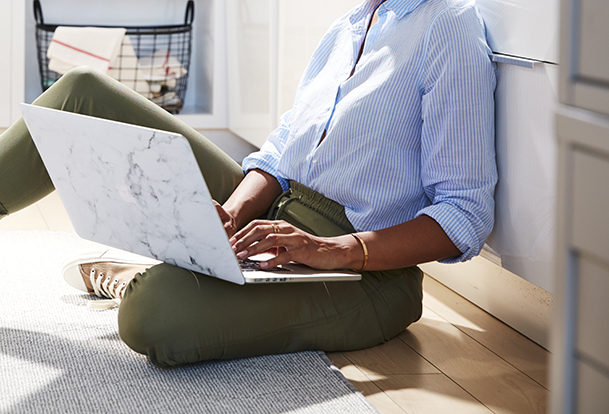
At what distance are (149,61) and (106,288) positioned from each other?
5.53 ft

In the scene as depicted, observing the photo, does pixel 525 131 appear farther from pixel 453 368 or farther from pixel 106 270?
pixel 106 270

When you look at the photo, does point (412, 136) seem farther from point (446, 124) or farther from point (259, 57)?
point (259, 57)

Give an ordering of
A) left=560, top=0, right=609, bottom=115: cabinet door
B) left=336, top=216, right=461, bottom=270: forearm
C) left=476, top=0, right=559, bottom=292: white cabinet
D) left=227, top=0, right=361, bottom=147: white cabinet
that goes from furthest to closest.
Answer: left=227, top=0, right=361, bottom=147: white cabinet < left=336, top=216, right=461, bottom=270: forearm < left=476, top=0, right=559, bottom=292: white cabinet < left=560, top=0, right=609, bottom=115: cabinet door

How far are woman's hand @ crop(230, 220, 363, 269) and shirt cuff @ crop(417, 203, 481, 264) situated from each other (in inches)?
5.0

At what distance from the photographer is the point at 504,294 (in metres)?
1.36

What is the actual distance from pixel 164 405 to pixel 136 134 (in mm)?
368

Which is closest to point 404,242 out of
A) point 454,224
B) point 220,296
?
point 454,224

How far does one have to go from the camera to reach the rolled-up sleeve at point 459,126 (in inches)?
41.0

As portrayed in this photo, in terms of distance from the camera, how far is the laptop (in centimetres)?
86

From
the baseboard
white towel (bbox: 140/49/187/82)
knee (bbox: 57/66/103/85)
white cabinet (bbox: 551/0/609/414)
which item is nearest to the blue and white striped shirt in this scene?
the baseboard

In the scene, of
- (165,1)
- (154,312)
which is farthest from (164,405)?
(165,1)

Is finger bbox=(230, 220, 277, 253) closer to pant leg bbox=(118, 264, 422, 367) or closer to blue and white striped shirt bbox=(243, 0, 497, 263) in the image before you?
pant leg bbox=(118, 264, 422, 367)

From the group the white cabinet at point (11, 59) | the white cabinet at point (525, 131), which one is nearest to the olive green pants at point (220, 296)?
the white cabinet at point (525, 131)

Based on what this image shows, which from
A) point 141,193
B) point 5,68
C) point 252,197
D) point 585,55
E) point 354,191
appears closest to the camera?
point 585,55
